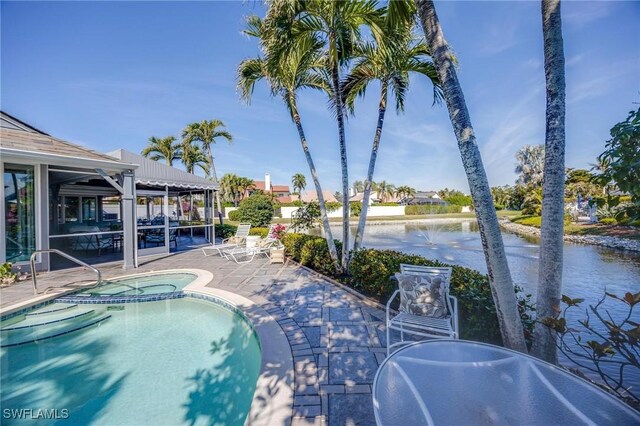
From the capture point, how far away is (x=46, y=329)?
466cm

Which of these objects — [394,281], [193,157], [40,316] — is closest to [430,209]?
[193,157]

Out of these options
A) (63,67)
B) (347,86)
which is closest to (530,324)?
(347,86)

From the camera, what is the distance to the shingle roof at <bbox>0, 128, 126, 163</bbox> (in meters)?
6.82

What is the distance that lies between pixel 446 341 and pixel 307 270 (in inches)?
225

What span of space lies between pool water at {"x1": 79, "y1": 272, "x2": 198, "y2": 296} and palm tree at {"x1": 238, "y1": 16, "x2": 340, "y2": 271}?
4193 mm

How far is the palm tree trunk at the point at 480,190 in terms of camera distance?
2564 mm

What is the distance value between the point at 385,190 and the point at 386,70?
65.7 m

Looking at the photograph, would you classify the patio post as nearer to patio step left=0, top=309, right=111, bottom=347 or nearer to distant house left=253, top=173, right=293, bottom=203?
patio step left=0, top=309, right=111, bottom=347

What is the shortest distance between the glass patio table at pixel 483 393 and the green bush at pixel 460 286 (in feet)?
4.41

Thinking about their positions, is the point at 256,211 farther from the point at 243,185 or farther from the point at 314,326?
the point at 243,185

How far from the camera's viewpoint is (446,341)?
7.44 feet

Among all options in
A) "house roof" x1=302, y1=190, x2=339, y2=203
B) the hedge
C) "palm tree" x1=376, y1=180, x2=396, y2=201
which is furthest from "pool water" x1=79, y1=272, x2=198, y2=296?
"palm tree" x1=376, y1=180, x2=396, y2=201

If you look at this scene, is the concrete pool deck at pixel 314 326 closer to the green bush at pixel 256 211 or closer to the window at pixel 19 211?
the window at pixel 19 211

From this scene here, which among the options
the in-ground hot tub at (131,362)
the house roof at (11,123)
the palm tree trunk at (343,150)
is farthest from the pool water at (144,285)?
the house roof at (11,123)
